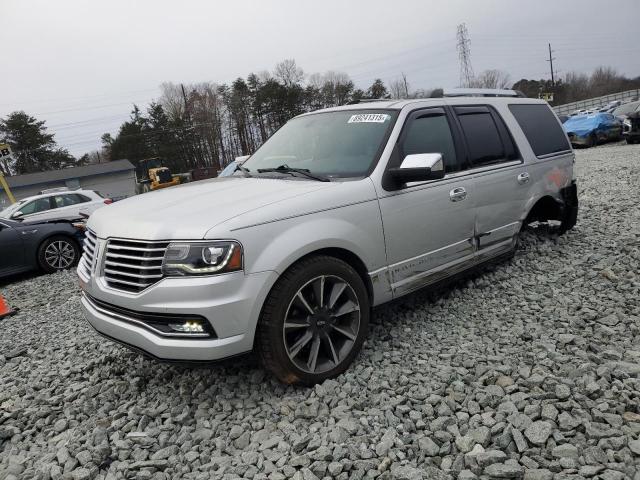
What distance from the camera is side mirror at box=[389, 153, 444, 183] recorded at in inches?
129

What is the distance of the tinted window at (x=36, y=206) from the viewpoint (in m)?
11.8

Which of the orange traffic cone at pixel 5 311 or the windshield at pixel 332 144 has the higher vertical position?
the windshield at pixel 332 144

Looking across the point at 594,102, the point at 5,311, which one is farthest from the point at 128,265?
the point at 594,102

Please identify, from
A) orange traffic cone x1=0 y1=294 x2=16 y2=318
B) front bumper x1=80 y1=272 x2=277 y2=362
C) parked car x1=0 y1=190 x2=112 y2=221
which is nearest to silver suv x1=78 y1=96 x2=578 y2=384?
front bumper x1=80 y1=272 x2=277 y2=362

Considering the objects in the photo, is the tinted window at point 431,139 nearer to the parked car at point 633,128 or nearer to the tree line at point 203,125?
the parked car at point 633,128

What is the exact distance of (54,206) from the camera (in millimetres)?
12273

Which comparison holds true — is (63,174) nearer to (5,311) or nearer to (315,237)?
(5,311)

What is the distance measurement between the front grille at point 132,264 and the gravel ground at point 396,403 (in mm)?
803

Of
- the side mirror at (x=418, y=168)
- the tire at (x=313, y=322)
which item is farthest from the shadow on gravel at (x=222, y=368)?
the side mirror at (x=418, y=168)

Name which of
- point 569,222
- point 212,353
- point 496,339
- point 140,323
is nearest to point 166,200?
point 140,323

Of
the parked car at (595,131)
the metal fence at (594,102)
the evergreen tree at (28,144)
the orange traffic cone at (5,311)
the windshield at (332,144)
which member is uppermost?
the evergreen tree at (28,144)

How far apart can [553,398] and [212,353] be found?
76.8 inches

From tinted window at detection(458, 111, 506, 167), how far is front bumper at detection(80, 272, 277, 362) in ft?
7.99

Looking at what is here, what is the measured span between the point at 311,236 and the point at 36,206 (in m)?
11.5
